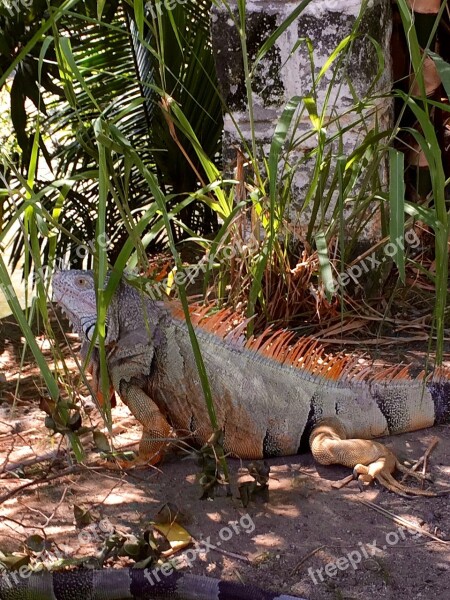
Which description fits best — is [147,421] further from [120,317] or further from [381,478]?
[381,478]

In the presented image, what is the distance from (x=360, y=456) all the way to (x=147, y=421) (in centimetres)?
80

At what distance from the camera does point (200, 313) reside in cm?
351

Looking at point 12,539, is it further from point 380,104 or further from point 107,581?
point 380,104

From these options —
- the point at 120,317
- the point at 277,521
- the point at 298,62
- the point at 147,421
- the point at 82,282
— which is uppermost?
the point at 298,62

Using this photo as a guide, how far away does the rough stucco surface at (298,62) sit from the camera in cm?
437

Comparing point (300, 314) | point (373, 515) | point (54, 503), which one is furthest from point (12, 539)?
point (300, 314)

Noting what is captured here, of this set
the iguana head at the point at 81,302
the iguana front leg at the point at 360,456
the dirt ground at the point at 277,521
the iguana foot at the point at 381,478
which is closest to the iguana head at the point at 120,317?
the iguana head at the point at 81,302

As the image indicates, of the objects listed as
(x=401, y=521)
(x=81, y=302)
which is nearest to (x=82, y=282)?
(x=81, y=302)

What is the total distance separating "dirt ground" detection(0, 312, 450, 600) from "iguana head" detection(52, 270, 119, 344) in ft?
1.46

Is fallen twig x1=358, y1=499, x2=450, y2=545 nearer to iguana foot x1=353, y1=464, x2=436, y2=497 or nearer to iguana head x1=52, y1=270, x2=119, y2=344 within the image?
iguana foot x1=353, y1=464, x2=436, y2=497

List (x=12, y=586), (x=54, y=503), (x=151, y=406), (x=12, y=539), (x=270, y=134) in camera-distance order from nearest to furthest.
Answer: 1. (x=12, y=586)
2. (x=12, y=539)
3. (x=54, y=503)
4. (x=151, y=406)
5. (x=270, y=134)

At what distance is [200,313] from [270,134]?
1.43 metres

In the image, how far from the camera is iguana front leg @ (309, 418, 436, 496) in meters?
3.01

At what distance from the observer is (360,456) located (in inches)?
123
